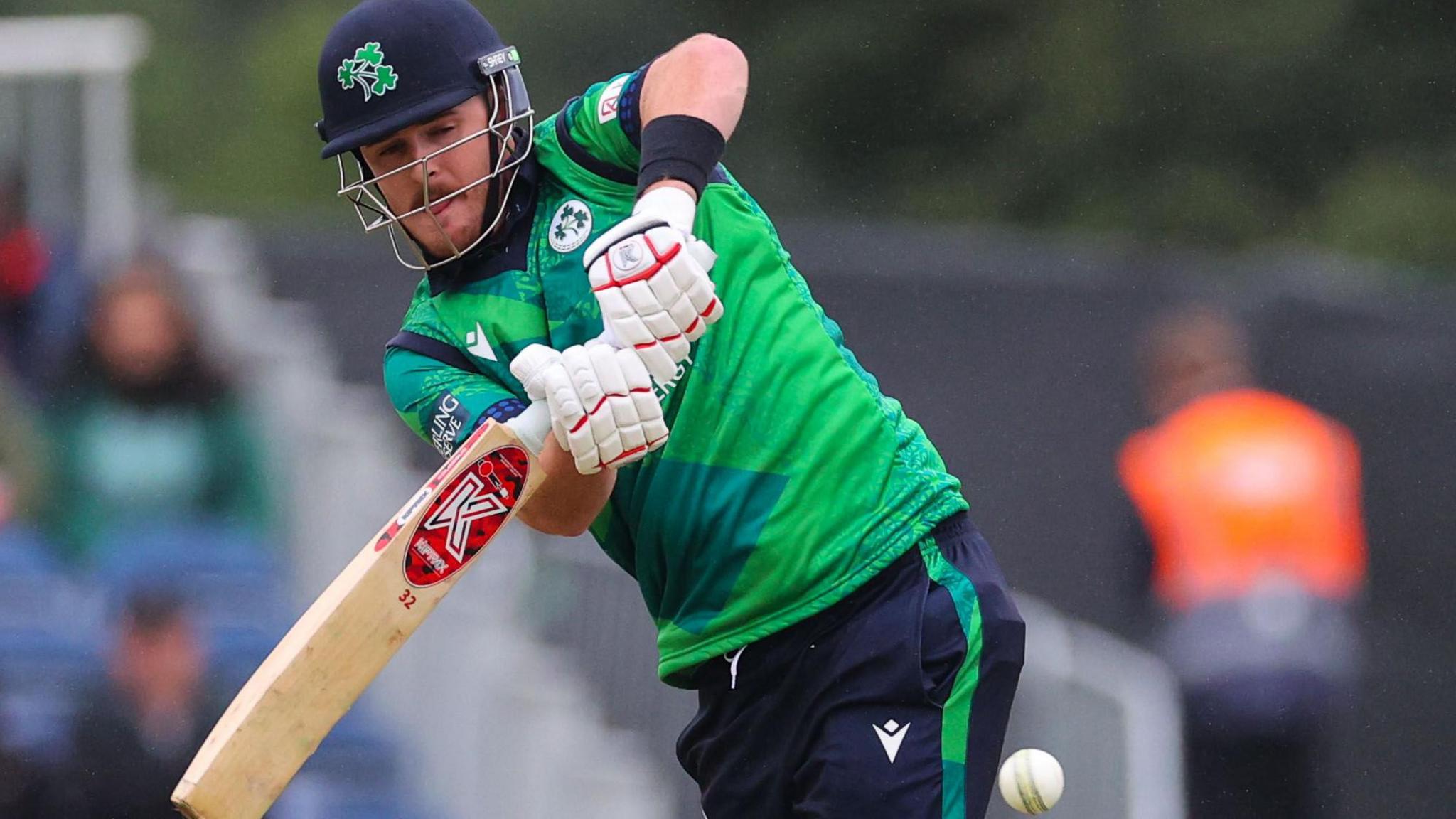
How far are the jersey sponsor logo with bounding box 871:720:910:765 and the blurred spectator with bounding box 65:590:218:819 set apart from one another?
342 centimetres

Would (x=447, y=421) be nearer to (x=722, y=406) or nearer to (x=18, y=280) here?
(x=722, y=406)

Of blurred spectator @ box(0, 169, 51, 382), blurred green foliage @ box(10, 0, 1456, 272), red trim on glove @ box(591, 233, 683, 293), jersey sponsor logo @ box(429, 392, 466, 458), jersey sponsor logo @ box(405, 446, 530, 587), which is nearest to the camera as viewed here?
red trim on glove @ box(591, 233, 683, 293)

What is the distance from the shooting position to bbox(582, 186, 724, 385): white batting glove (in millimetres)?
2902

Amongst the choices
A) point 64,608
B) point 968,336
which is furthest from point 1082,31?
point 64,608

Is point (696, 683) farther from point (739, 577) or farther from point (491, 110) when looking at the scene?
point (491, 110)

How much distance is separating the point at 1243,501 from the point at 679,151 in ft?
13.7

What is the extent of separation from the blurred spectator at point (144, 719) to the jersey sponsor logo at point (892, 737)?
11.2ft

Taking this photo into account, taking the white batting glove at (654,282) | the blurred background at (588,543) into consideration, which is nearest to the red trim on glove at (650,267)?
the white batting glove at (654,282)

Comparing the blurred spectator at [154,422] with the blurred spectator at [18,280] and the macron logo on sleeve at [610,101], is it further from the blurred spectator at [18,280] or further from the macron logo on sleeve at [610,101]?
the macron logo on sleeve at [610,101]

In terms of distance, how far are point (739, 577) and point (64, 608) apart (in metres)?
4.07

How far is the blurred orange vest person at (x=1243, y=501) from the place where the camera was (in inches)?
266

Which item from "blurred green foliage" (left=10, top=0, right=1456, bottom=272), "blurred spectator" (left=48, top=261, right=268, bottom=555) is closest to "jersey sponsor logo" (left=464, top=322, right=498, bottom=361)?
"blurred spectator" (left=48, top=261, right=268, bottom=555)

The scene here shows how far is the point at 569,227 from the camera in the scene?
11.0 ft

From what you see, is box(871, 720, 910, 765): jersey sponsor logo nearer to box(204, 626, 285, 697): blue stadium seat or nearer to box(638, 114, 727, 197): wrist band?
box(638, 114, 727, 197): wrist band
